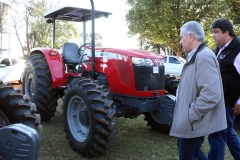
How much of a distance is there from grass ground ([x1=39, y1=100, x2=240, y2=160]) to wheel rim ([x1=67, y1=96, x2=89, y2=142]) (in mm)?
254

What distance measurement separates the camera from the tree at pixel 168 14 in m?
17.1

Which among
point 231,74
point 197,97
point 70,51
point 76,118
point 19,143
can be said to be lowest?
point 76,118

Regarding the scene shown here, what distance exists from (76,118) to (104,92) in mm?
814

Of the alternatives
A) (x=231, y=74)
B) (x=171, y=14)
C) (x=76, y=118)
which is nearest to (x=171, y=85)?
(x=76, y=118)

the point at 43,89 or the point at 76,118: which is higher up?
the point at 43,89

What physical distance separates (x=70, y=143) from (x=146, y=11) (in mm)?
Answer: 14751

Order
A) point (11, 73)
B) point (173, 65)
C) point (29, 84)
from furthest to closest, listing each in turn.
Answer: point (173, 65)
point (11, 73)
point (29, 84)

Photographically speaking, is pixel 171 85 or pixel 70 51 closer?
pixel 171 85

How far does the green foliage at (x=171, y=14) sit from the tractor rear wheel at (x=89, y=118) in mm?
13821

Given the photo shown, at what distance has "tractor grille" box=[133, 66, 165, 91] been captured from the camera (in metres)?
4.08

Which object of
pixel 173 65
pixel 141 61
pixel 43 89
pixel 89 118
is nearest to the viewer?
pixel 89 118

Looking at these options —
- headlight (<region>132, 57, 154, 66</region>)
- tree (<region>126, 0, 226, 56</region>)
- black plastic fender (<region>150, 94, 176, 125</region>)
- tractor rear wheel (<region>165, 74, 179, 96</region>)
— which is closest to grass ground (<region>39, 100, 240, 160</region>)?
black plastic fender (<region>150, 94, 176, 125</region>)

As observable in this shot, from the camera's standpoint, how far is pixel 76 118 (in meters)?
4.29

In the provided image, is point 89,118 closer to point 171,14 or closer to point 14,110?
point 14,110
